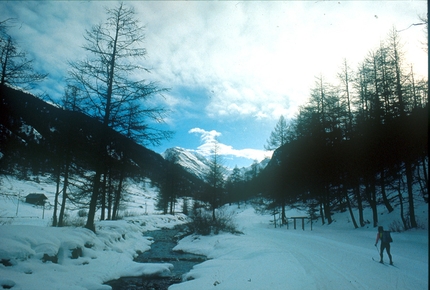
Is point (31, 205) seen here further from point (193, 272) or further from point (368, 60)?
point (368, 60)

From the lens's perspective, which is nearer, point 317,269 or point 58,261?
point 58,261

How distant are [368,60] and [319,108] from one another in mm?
6176

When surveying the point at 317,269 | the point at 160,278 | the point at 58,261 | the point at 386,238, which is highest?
the point at 386,238

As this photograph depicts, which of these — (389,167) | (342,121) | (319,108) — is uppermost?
(319,108)

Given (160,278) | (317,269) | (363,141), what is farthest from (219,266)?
(363,141)

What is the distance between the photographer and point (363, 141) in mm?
18266

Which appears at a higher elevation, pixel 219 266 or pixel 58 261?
pixel 58 261

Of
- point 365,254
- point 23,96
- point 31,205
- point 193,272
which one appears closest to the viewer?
point 193,272

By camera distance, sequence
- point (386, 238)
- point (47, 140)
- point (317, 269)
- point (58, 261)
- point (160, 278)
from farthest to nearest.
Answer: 1. point (47, 140)
2. point (386, 238)
3. point (160, 278)
4. point (317, 269)
5. point (58, 261)

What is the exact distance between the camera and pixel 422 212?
1606 cm

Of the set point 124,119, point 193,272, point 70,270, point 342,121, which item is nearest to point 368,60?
point 342,121

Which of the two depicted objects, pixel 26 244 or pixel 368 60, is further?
pixel 368 60

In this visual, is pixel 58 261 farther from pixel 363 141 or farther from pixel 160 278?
pixel 363 141

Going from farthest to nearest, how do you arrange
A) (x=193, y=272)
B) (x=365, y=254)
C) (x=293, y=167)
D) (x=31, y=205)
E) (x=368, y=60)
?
(x=31, y=205), (x=293, y=167), (x=368, y=60), (x=365, y=254), (x=193, y=272)
